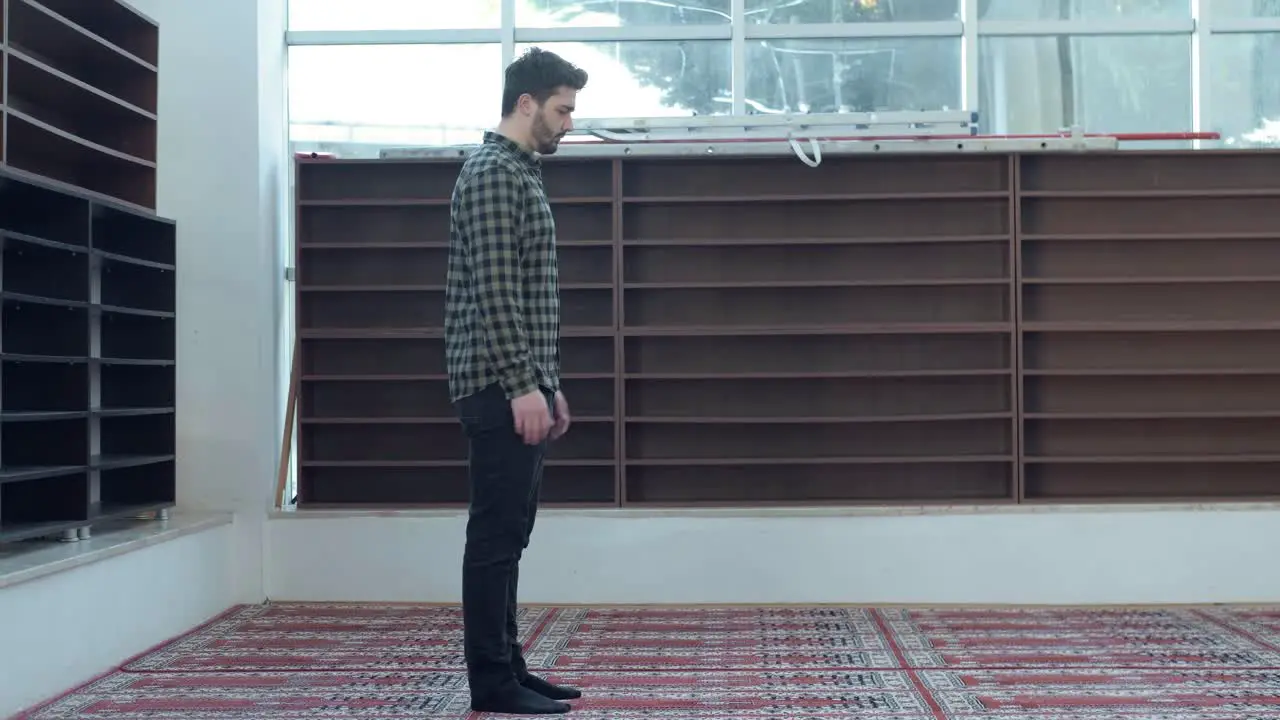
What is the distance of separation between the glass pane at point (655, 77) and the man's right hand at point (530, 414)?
2.65 m

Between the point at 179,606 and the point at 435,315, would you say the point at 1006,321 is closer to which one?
the point at 435,315

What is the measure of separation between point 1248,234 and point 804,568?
6.17 feet

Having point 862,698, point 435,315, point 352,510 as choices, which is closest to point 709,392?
point 435,315

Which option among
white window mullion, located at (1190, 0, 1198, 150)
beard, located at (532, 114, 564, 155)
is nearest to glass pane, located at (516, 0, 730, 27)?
white window mullion, located at (1190, 0, 1198, 150)

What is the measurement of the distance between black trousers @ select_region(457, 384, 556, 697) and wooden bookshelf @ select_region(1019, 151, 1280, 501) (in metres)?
2.37

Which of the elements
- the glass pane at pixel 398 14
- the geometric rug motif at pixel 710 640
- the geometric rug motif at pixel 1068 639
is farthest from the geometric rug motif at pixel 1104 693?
the glass pane at pixel 398 14

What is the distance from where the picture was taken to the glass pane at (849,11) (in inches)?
192

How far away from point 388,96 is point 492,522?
2816 mm

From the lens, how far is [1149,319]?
4336mm

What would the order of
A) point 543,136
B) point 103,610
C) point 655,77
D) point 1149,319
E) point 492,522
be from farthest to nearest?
point 655,77, point 1149,319, point 103,610, point 543,136, point 492,522

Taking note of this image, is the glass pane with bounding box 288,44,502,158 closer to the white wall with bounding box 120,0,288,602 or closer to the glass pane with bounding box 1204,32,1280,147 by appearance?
the white wall with bounding box 120,0,288,602

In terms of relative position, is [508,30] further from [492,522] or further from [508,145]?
[492,522]

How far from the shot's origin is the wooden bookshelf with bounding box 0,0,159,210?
3.46 m

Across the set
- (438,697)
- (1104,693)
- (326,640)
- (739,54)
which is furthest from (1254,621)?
(326,640)
